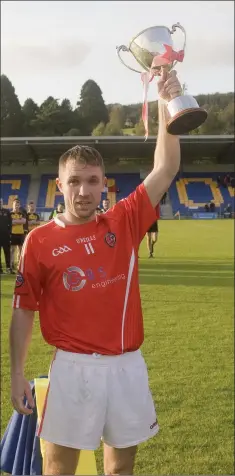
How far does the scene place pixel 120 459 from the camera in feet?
7.62

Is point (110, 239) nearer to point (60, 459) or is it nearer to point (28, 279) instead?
point (28, 279)

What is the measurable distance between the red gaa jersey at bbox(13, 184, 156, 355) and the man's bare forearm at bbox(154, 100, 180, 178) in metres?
0.34

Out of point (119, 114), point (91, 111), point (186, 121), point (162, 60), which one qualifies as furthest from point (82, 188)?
point (91, 111)

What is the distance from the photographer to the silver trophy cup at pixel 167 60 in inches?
83.9

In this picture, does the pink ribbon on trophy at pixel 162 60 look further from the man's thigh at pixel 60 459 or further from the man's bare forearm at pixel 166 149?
the man's thigh at pixel 60 459

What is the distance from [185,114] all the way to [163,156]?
Result: 281 mm

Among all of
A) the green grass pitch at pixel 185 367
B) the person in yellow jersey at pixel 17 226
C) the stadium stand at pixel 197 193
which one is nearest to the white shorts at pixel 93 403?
the green grass pitch at pixel 185 367

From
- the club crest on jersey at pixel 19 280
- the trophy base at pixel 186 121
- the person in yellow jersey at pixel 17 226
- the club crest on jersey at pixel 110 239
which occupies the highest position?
the trophy base at pixel 186 121

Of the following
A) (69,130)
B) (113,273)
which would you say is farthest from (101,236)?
(69,130)

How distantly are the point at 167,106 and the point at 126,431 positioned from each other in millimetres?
1320

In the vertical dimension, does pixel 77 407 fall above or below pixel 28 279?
below

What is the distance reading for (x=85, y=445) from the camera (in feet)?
7.32

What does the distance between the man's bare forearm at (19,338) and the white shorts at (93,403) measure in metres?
0.14

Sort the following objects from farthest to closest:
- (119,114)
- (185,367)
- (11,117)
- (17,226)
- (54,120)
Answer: (11,117), (54,120), (17,226), (185,367), (119,114)
